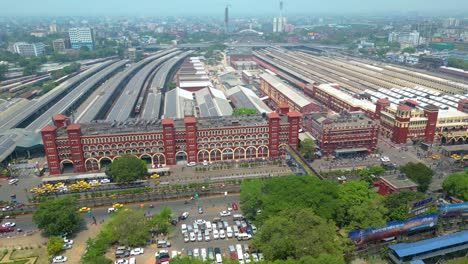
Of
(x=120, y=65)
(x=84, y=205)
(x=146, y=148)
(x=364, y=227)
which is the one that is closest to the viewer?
(x=364, y=227)

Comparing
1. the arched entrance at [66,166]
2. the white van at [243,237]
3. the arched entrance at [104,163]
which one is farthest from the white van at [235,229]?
the arched entrance at [66,166]

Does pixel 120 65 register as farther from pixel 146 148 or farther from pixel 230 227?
pixel 230 227

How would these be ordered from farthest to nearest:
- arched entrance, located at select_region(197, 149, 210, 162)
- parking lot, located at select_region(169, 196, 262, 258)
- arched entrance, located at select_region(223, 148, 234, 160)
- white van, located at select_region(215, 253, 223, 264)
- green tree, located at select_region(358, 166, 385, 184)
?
arched entrance, located at select_region(223, 148, 234, 160) < arched entrance, located at select_region(197, 149, 210, 162) < green tree, located at select_region(358, 166, 385, 184) < parking lot, located at select_region(169, 196, 262, 258) < white van, located at select_region(215, 253, 223, 264)

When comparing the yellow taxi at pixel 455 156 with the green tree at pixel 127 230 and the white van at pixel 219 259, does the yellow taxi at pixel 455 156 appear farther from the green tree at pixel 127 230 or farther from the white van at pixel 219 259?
the green tree at pixel 127 230

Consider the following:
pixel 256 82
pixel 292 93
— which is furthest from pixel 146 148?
pixel 256 82

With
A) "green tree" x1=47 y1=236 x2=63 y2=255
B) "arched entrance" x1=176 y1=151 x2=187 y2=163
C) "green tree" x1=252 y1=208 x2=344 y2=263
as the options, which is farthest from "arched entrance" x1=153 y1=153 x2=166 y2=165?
"green tree" x1=252 y1=208 x2=344 y2=263

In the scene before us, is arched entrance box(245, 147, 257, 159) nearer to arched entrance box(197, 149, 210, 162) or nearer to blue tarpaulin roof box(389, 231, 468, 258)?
arched entrance box(197, 149, 210, 162)
